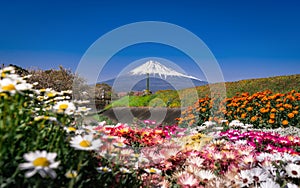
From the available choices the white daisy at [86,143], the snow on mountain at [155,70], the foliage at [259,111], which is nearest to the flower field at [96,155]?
the white daisy at [86,143]

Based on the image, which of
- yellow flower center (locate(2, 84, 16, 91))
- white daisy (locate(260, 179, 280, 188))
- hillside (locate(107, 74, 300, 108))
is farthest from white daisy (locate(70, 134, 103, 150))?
hillside (locate(107, 74, 300, 108))

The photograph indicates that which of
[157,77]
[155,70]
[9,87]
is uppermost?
[155,70]

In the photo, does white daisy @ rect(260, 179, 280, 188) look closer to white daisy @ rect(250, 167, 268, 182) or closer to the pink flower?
white daisy @ rect(250, 167, 268, 182)

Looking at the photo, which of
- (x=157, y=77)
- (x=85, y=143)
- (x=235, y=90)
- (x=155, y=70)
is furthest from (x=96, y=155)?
(x=235, y=90)

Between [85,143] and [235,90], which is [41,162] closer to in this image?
[85,143]

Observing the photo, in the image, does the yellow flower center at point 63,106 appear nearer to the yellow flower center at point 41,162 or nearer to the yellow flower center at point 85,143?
the yellow flower center at point 85,143
